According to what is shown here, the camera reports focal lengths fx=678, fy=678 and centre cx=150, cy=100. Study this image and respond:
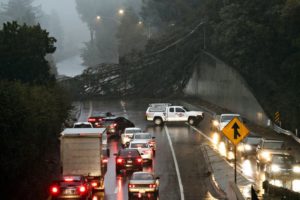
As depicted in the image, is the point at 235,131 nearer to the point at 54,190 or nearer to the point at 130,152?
the point at 54,190

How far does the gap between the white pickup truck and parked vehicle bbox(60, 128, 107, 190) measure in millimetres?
28592

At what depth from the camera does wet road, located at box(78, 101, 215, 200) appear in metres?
34.0

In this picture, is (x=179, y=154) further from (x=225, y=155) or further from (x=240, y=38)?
(x=240, y=38)

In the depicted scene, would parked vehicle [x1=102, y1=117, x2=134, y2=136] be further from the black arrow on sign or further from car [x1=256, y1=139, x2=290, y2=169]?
the black arrow on sign

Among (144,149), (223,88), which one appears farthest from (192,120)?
(144,149)

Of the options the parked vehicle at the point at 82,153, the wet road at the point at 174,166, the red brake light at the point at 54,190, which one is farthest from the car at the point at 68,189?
the wet road at the point at 174,166

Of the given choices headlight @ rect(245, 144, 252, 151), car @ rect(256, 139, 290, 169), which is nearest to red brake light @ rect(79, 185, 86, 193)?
car @ rect(256, 139, 290, 169)

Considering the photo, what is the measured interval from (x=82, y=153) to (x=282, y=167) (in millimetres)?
9790

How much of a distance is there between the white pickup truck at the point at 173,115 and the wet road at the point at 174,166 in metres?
0.65

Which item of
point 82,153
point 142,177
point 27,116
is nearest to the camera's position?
point 142,177

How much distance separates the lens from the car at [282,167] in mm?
32688

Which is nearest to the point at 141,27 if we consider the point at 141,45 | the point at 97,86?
the point at 141,45

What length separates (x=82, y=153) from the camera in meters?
32.3

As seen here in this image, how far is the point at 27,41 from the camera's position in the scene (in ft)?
195
